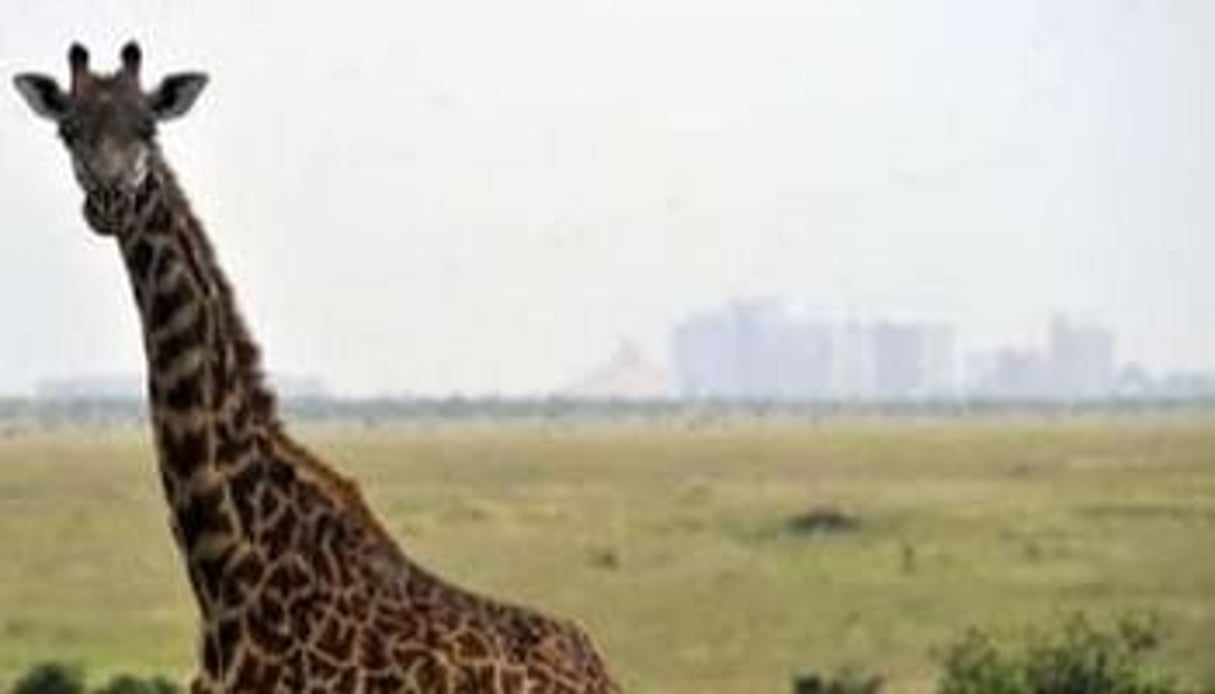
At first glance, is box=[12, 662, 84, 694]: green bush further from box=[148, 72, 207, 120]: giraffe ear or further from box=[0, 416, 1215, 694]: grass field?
box=[148, 72, 207, 120]: giraffe ear

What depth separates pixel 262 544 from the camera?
15.8 ft

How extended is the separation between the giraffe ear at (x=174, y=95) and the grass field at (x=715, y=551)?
10490mm

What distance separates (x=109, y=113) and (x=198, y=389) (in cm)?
41

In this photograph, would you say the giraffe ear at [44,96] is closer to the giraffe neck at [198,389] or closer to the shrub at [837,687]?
the giraffe neck at [198,389]

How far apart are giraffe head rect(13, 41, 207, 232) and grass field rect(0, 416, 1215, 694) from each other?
10.5 meters

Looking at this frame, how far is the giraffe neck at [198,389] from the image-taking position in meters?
4.70

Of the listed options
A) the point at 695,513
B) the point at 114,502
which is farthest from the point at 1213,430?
the point at 114,502

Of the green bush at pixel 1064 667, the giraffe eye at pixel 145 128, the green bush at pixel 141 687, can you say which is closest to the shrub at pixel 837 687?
the green bush at pixel 1064 667

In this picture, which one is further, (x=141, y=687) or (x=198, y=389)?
(x=141, y=687)

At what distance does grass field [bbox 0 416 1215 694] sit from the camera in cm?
2052

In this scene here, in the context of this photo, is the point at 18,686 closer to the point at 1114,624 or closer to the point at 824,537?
the point at 1114,624

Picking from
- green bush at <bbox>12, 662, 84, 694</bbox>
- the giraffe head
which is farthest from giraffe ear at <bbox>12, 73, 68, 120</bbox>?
green bush at <bbox>12, 662, 84, 694</bbox>

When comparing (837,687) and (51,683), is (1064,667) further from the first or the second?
(51,683)

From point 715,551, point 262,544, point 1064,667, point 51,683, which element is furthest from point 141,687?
point 715,551
